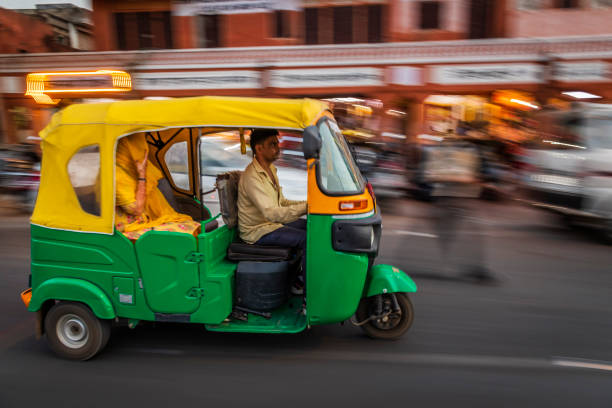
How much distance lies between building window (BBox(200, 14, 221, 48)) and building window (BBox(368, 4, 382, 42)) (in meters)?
5.10

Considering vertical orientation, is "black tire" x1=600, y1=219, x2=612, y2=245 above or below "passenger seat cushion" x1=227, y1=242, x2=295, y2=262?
below

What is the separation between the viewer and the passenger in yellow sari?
376 cm

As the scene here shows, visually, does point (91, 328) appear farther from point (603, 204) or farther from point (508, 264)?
point (603, 204)

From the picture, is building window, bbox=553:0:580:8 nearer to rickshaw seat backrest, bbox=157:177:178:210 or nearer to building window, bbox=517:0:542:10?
building window, bbox=517:0:542:10

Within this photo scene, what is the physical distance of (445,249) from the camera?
6023 millimetres

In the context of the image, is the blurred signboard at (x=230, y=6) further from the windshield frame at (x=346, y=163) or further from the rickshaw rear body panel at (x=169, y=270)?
the rickshaw rear body panel at (x=169, y=270)

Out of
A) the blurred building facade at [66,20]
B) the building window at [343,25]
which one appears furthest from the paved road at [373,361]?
the blurred building facade at [66,20]

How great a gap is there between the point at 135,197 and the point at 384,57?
41.7 ft

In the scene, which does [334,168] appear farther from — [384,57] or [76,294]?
[384,57]

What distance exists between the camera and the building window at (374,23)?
1590 cm

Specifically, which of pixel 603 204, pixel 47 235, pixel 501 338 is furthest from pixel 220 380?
pixel 603 204

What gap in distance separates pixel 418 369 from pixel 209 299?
164cm

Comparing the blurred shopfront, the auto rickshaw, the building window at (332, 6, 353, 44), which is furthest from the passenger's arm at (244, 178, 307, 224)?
the building window at (332, 6, 353, 44)

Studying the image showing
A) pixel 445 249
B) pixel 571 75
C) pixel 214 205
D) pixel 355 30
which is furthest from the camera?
pixel 355 30
